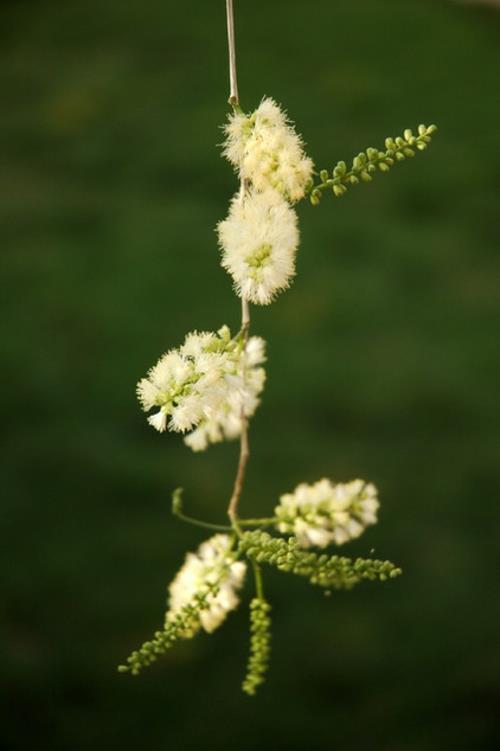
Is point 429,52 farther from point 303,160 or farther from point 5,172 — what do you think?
point 303,160

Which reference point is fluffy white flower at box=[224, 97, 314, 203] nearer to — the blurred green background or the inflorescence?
the inflorescence

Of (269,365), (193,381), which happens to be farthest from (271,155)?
(269,365)

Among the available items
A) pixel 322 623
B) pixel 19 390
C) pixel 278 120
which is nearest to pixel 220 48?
pixel 19 390

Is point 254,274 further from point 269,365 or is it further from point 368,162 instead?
point 269,365

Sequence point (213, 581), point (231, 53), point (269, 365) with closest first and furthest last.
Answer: point (231, 53) < point (213, 581) < point (269, 365)

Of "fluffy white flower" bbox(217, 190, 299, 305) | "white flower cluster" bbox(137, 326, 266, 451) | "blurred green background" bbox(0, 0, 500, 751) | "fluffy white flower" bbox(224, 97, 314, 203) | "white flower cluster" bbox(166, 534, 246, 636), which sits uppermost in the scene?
"blurred green background" bbox(0, 0, 500, 751)

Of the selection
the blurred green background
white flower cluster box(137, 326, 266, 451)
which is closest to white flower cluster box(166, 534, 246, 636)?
white flower cluster box(137, 326, 266, 451)

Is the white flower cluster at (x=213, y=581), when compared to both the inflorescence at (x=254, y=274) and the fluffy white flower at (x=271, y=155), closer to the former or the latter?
the inflorescence at (x=254, y=274)

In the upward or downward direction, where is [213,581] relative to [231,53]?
downward
